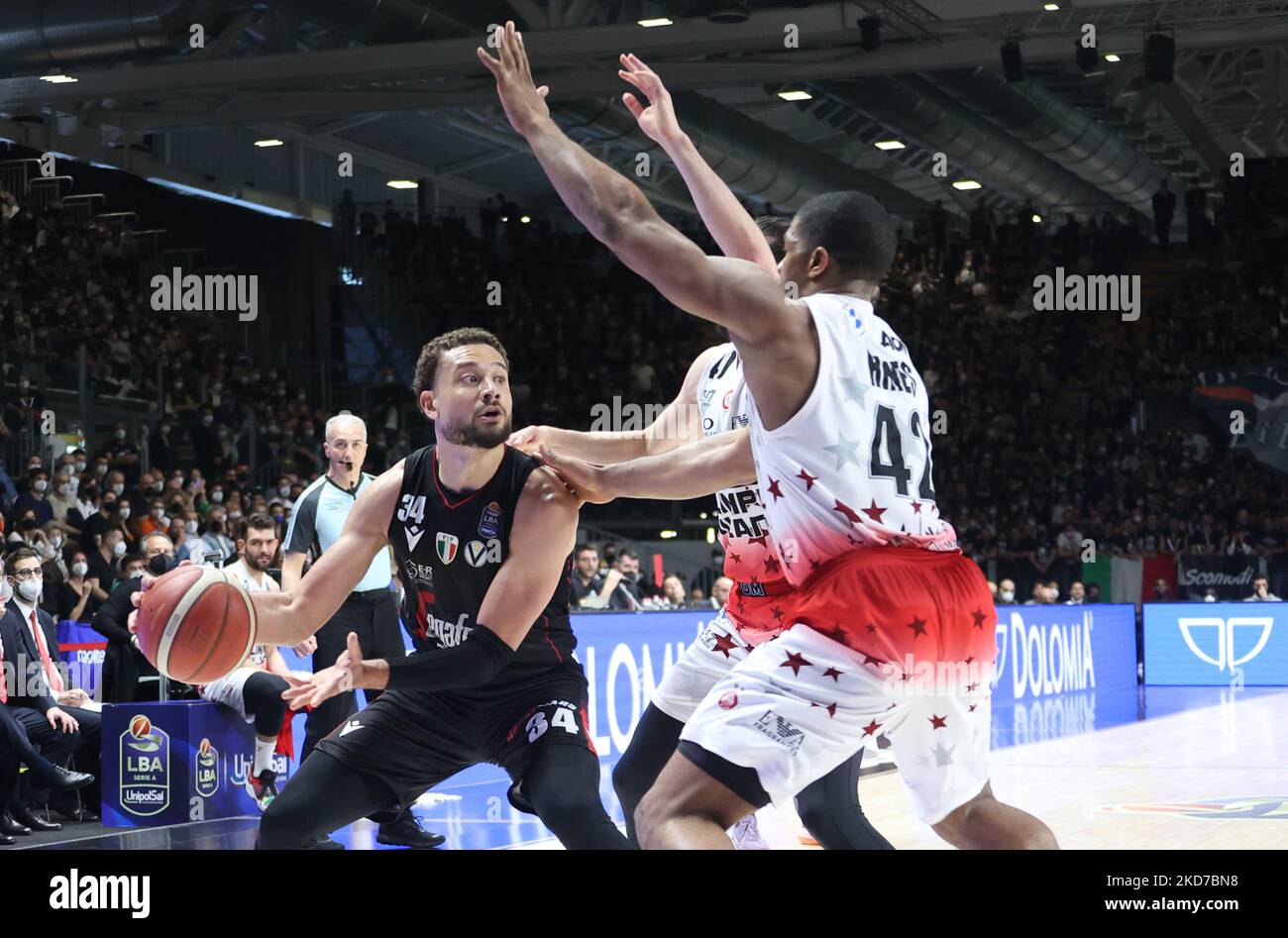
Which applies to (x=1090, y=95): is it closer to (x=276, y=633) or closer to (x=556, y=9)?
(x=556, y=9)

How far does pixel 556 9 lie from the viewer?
1889cm

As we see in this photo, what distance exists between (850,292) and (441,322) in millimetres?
24396

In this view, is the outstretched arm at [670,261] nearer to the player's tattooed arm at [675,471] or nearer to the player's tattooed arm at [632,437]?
the player's tattooed arm at [675,471]

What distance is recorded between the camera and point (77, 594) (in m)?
13.3

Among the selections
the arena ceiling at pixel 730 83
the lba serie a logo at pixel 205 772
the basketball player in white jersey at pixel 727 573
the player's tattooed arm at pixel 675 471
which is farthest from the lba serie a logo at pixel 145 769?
the arena ceiling at pixel 730 83

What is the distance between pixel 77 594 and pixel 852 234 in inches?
435

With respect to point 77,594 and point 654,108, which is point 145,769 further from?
point 654,108

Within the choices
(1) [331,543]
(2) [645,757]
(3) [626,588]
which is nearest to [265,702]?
(1) [331,543]

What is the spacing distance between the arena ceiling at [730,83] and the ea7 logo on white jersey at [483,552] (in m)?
13.7

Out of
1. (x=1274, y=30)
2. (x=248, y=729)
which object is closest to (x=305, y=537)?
(x=248, y=729)

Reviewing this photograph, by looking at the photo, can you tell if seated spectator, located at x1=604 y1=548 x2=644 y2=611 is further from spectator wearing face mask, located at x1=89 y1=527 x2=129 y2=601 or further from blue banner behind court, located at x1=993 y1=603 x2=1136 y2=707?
spectator wearing face mask, located at x1=89 y1=527 x2=129 y2=601

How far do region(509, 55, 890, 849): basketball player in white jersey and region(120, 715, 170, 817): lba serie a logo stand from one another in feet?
16.3
